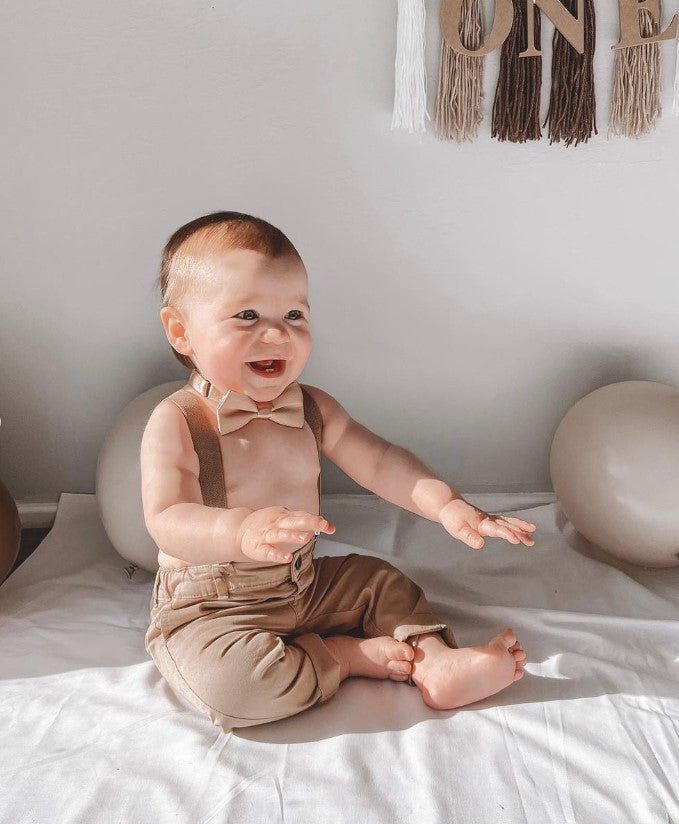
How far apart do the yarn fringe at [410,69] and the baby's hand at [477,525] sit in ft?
1.99

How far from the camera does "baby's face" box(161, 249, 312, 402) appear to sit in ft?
3.30

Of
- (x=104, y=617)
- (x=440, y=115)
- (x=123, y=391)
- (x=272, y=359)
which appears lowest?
(x=104, y=617)

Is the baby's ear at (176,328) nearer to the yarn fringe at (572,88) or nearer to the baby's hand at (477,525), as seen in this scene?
the baby's hand at (477,525)

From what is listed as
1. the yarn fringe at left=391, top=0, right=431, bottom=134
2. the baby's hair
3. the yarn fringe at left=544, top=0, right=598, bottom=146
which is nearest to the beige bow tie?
the baby's hair

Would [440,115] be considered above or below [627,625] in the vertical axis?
above

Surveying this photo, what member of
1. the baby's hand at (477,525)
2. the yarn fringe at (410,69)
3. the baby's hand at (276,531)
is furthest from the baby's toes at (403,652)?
the yarn fringe at (410,69)

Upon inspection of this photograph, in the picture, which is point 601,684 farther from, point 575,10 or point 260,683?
point 575,10

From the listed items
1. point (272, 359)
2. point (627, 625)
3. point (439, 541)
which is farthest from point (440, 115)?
point (627, 625)

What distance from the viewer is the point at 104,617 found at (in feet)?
4.01

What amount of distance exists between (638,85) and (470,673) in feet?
2.98

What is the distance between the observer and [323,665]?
102 centimetres

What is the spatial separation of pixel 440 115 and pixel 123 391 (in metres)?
0.72

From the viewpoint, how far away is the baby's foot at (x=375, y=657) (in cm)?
105

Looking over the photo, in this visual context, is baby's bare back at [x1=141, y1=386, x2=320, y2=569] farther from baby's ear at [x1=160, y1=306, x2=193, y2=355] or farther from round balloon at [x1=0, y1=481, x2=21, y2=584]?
round balloon at [x1=0, y1=481, x2=21, y2=584]
